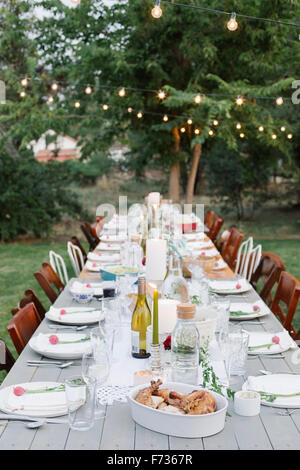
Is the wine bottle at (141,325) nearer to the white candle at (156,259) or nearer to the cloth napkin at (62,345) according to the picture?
the cloth napkin at (62,345)

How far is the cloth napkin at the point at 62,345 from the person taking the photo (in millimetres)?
2486

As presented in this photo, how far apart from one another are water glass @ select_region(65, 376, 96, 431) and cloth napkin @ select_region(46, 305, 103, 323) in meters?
1.12

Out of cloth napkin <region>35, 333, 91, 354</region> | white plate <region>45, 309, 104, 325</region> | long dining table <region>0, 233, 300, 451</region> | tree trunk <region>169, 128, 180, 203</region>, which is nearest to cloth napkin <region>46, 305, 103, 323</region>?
white plate <region>45, 309, 104, 325</region>

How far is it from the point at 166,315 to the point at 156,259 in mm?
500

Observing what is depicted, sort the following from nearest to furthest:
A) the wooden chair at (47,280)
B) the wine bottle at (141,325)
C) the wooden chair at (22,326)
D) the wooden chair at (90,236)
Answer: the wine bottle at (141,325) < the wooden chair at (22,326) < the wooden chair at (47,280) < the wooden chair at (90,236)

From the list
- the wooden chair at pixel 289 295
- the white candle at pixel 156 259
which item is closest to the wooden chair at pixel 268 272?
the wooden chair at pixel 289 295

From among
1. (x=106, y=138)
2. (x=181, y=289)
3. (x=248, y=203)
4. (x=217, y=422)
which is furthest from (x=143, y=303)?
(x=248, y=203)

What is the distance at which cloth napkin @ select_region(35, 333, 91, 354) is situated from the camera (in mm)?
2486

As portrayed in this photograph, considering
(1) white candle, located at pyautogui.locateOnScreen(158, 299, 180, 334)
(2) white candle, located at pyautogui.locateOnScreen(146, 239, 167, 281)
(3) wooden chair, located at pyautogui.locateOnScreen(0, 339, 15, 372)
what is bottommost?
(3) wooden chair, located at pyautogui.locateOnScreen(0, 339, 15, 372)

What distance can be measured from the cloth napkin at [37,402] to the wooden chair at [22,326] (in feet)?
2.14

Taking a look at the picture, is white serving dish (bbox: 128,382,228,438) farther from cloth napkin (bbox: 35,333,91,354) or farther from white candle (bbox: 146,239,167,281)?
white candle (bbox: 146,239,167,281)

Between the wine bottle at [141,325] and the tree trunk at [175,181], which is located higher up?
the tree trunk at [175,181]

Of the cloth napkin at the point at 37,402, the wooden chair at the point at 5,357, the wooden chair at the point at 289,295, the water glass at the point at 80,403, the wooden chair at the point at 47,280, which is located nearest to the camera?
the water glass at the point at 80,403
